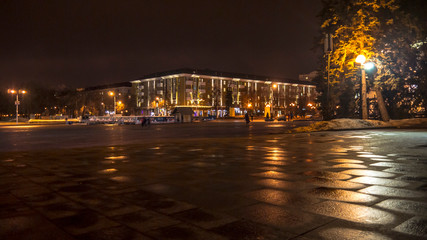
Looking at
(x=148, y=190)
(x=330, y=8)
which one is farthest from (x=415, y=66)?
(x=148, y=190)

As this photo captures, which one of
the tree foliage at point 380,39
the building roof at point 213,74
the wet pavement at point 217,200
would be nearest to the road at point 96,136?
the wet pavement at point 217,200

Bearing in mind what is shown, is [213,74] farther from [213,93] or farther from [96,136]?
[96,136]

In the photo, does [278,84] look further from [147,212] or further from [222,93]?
[147,212]

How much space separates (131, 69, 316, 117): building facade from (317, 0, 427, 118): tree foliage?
56049mm

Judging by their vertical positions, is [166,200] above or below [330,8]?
below

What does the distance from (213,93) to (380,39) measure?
7445cm

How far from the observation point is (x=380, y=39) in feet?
89.2

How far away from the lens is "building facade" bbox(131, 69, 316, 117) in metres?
96.8

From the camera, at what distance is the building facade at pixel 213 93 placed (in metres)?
96.8

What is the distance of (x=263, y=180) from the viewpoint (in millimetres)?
6594

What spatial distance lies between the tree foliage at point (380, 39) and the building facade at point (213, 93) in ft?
184

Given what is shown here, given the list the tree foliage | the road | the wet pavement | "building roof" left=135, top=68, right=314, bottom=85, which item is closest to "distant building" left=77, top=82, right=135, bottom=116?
"building roof" left=135, top=68, right=314, bottom=85

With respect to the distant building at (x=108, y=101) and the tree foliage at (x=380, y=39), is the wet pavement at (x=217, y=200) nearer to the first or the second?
the tree foliage at (x=380, y=39)

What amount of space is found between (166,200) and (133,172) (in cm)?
284
